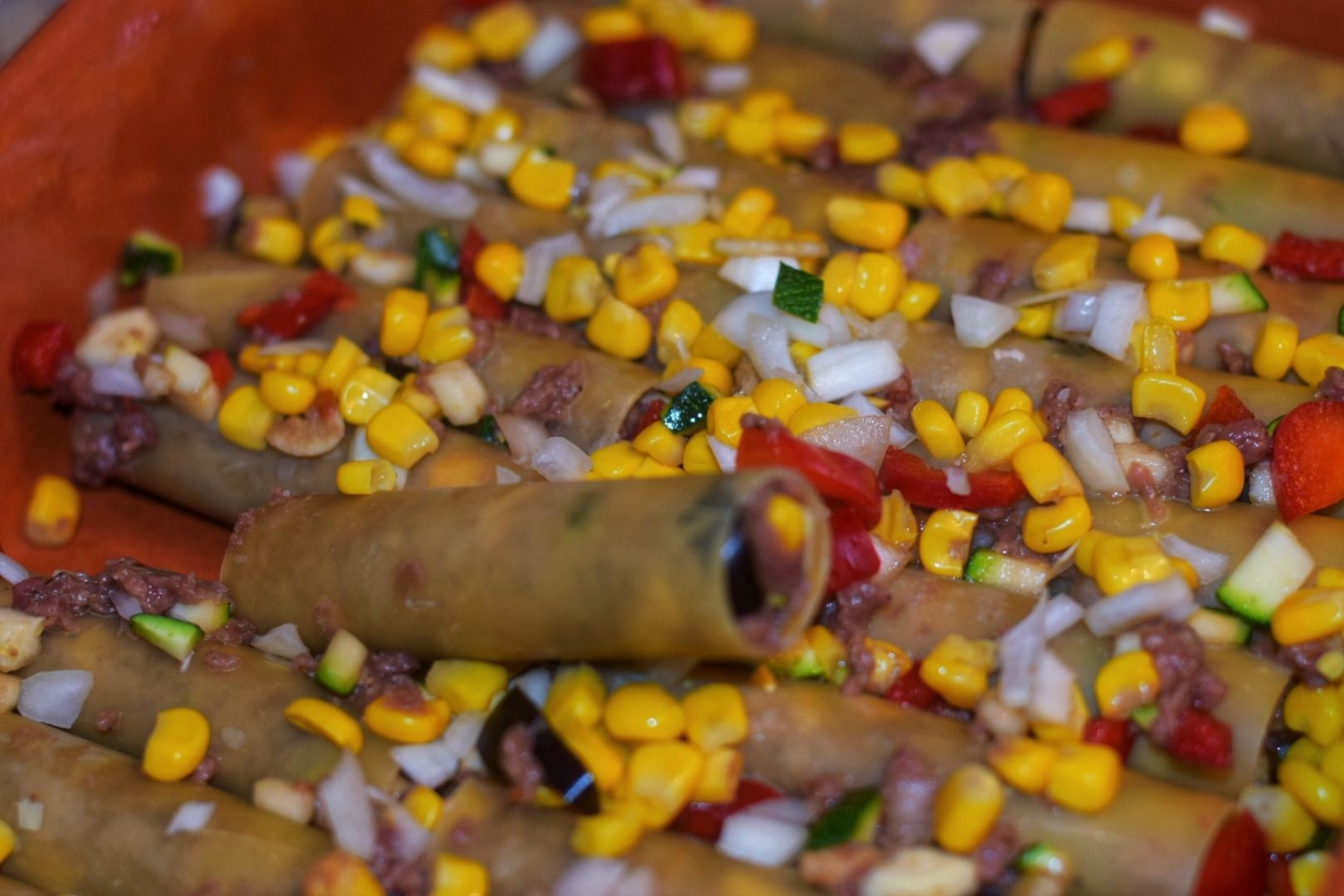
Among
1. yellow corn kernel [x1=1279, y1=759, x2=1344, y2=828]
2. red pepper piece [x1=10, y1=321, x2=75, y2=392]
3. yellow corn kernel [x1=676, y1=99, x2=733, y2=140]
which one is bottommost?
yellow corn kernel [x1=1279, y1=759, x2=1344, y2=828]

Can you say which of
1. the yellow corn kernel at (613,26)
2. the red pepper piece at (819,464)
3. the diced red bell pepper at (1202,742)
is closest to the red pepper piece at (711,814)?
the red pepper piece at (819,464)

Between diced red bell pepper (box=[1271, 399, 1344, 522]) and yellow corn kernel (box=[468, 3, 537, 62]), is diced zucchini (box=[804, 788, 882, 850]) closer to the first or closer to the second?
diced red bell pepper (box=[1271, 399, 1344, 522])

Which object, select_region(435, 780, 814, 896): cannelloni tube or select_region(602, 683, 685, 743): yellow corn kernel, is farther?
select_region(602, 683, 685, 743): yellow corn kernel

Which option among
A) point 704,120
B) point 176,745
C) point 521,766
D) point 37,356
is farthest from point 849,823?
point 37,356

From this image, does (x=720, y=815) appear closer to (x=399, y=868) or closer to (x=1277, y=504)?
(x=399, y=868)

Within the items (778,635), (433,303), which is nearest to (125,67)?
(433,303)

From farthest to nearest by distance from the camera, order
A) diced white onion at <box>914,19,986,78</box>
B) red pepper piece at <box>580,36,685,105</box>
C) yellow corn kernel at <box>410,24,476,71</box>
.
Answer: yellow corn kernel at <box>410,24,476,71</box>
red pepper piece at <box>580,36,685,105</box>
diced white onion at <box>914,19,986,78</box>

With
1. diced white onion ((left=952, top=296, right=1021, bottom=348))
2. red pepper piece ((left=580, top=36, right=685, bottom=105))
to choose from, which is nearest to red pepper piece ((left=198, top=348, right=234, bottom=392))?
red pepper piece ((left=580, top=36, right=685, bottom=105))
